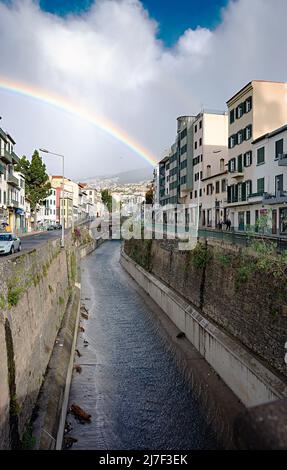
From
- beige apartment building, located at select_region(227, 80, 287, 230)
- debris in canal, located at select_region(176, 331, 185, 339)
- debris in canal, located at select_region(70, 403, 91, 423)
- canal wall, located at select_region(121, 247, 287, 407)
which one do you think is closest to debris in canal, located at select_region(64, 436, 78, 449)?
debris in canal, located at select_region(70, 403, 91, 423)

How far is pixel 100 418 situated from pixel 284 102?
35201 mm

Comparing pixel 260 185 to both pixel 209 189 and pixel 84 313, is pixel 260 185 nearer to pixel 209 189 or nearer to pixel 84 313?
pixel 209 189

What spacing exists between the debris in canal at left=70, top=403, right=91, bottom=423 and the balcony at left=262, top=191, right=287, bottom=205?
23386 mm

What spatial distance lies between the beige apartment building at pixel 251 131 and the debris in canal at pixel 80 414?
24870mm

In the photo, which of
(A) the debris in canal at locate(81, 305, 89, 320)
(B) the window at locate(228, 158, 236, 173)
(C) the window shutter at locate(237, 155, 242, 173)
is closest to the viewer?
(A) the debris in canal at locate(81, 305, 89, 320)

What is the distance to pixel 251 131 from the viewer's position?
1407 inches

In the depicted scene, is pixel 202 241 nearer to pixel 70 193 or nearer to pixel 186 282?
pixel 186 282

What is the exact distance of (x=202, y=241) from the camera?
19391mm

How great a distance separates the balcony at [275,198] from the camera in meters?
29.2

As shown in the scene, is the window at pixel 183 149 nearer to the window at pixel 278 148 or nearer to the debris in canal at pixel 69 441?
the window at pixel 278 148

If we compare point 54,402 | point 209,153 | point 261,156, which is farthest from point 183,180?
point 54,402

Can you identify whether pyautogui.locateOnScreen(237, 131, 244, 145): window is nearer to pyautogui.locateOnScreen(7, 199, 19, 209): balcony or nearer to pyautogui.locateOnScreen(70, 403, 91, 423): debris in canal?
pyautogui.locateOnScreen(7, 199, 19, 209): balcony

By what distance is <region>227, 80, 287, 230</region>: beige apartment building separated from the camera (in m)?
35.0
